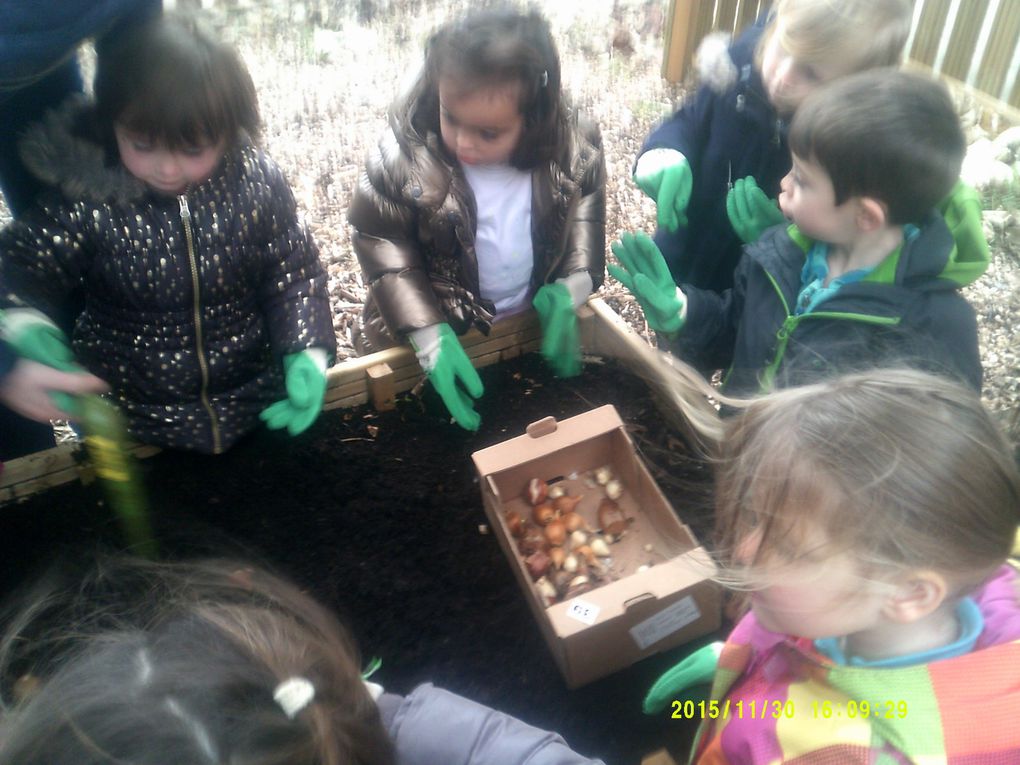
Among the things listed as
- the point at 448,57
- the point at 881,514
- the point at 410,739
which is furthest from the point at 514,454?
the point at 881,514

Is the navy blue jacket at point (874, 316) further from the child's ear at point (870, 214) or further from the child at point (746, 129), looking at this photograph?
the child at point (746, 129)

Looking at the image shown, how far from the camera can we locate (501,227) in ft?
5.47

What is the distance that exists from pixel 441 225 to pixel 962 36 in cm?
261

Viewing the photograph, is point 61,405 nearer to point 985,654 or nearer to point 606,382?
point 606,382

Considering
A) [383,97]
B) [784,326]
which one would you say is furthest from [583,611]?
[383,97]

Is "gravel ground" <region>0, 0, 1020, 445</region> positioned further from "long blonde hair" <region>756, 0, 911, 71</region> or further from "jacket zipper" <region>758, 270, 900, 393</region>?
"long blonde hair" <region>756, 0, 911, 71</region>

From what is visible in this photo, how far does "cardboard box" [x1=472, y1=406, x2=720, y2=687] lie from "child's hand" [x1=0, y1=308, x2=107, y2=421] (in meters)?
0.74

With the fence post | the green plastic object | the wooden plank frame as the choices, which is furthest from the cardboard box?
the fence post

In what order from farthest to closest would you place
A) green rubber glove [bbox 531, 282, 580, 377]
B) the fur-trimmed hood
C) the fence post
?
the fence post, green rubber glove [bbox 531, 282, 580, 377], the fur-trimmed hood

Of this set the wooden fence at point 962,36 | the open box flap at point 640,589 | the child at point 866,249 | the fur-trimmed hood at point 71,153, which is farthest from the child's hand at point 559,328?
the wooden fence at point 962,36

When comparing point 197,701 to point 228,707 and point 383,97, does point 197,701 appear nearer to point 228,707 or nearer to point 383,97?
point 228,707

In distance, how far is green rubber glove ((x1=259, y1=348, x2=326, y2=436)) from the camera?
1532 mm

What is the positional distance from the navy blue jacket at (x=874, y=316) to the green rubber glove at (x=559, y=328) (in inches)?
18.6

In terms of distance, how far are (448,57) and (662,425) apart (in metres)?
0.97
